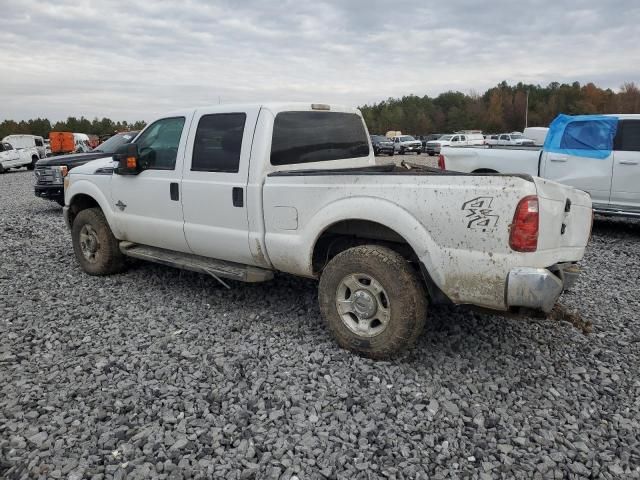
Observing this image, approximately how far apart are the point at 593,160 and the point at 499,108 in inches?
4336

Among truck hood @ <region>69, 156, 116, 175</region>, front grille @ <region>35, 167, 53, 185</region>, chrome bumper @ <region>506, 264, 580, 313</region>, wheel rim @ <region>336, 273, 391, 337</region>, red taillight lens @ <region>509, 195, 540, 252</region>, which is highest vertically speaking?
truck hood @ <region>69, 156, 116, 175</region>

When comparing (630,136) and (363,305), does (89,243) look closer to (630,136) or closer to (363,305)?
(363,305)

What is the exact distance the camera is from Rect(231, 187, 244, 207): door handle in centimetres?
435

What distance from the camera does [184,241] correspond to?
4973 millimetres

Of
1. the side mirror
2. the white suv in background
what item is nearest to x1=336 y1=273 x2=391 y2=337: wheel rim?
the side mirror

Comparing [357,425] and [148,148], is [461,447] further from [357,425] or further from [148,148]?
[148,148]

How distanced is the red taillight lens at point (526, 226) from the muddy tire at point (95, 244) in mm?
4540

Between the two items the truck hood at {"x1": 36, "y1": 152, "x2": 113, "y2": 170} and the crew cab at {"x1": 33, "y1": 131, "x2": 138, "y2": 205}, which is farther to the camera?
the truck hood at {"x1": 36, "y1": 152, "x2": 113, "y2": 170}

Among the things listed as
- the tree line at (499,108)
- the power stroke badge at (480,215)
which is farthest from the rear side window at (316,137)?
the tree line at (499,108)

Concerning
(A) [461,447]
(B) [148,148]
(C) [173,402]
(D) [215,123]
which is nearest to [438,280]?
Result: (A) [461,447]

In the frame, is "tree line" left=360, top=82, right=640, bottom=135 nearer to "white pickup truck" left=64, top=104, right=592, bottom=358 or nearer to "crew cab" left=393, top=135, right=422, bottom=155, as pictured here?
"crew cab" left=393, top=135, right=422, bottom=155

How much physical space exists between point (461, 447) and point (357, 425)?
1.96ft

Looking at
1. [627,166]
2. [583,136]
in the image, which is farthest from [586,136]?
[627,166]

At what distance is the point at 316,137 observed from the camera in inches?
190
